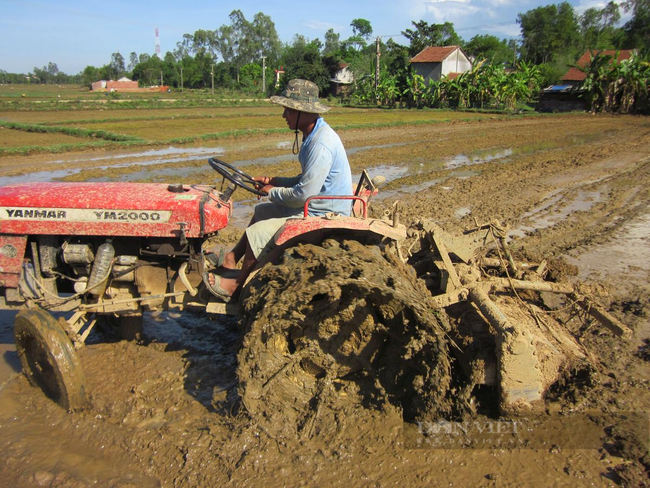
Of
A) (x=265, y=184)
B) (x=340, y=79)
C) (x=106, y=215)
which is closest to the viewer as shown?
(x=106, y=215)

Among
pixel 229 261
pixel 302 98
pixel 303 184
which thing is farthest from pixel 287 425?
pixel 302 98

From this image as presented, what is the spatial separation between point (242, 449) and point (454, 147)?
47.9 ft

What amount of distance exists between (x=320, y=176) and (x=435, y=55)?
148 ft

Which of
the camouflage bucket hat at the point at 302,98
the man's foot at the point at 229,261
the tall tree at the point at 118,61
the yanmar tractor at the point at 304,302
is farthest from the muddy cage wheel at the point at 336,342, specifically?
the tall tree at the point at 118,61

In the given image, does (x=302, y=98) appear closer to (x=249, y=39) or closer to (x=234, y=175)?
(x=234, y=175)

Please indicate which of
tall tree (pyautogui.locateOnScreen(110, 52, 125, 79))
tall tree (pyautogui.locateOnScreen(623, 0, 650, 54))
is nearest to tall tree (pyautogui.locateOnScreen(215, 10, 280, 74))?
tall tree (pyautogui.locateOnScreen(110, 52, 125, 79))

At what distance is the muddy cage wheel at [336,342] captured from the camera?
105 inches

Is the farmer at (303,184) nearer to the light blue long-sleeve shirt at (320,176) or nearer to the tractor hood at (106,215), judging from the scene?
the light blue long-sleeve shirt at (320,176)

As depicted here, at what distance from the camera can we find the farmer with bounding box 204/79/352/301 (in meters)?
3.15

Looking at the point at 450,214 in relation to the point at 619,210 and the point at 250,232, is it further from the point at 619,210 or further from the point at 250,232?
Answer: the point at 250,232

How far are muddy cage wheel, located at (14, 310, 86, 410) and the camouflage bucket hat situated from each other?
6.80ft

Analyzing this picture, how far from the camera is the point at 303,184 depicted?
315 centimetres

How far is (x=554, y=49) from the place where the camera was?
61750mm

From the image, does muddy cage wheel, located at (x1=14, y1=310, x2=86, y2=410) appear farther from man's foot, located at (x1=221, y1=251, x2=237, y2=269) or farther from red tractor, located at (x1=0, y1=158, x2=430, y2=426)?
man's foot, located at (x1=221, y1=251, x2=237, y2=269)
